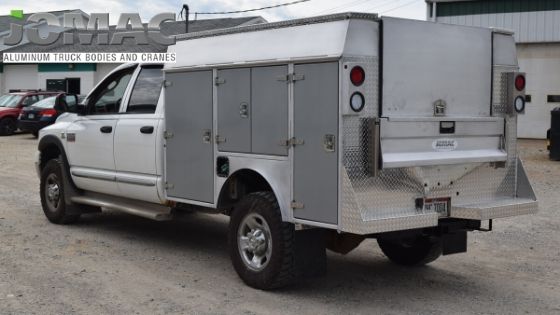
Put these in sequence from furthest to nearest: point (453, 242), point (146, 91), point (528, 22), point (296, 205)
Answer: point (528, 22), point (146, 91), point (453, 242), point (296, 205)

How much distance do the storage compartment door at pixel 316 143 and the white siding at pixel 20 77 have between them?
37818 millimetres

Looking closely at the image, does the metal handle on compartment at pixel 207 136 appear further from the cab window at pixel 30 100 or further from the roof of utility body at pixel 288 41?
the cab window at pixel 30 100

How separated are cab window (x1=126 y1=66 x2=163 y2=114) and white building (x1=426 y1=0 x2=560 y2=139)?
60.2 ft

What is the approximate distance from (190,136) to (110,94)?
2118 mm

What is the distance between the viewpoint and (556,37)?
24047 mm

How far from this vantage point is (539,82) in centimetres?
2461

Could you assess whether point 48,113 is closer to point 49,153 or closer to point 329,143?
point 49,153

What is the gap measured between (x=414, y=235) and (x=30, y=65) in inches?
1536

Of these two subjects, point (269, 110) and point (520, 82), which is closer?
point (269, 110)

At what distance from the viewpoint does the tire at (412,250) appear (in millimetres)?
7172

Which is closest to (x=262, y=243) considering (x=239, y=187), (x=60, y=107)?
(x=239, y=187)

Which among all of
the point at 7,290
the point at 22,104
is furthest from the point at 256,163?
the point at 22,104

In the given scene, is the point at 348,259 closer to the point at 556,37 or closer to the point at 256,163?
the point at 256,163

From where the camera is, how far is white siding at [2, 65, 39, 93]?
41312mm
